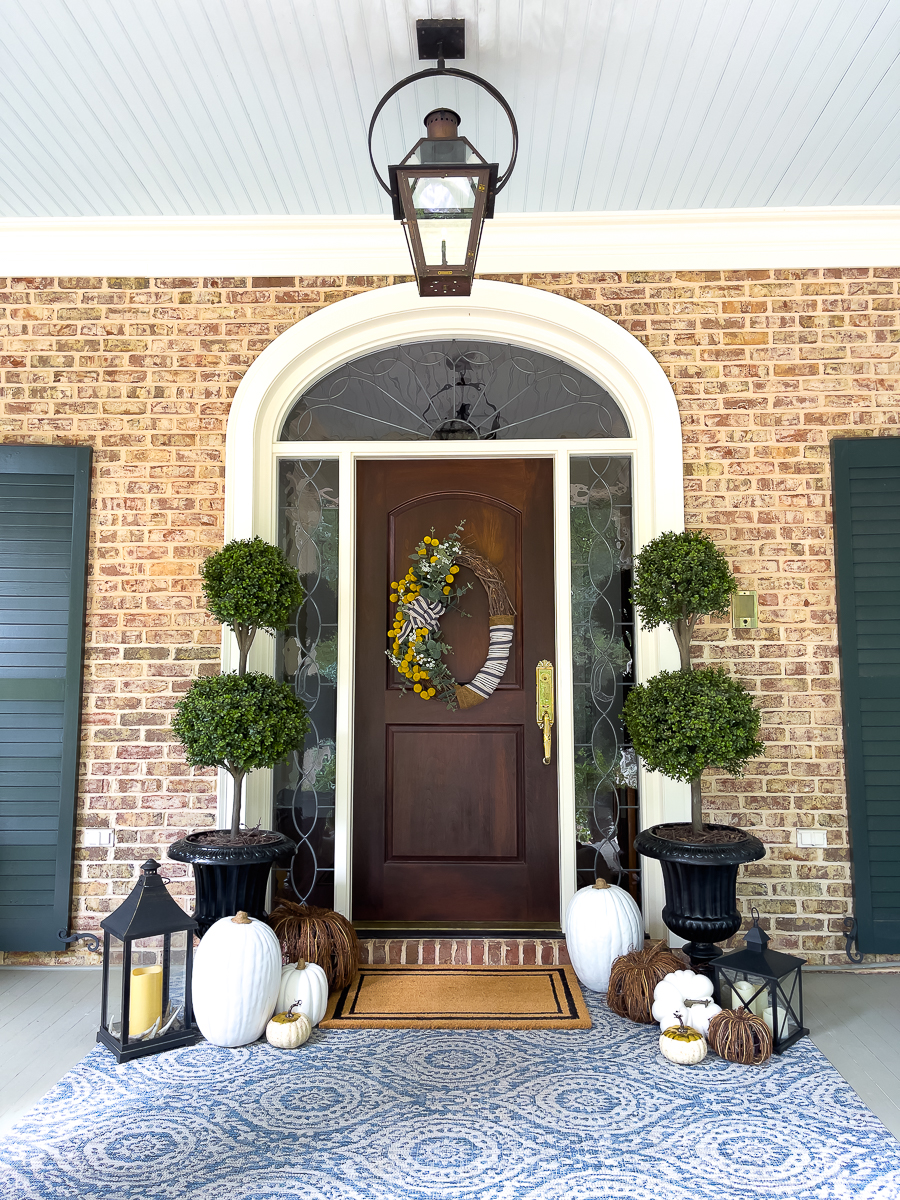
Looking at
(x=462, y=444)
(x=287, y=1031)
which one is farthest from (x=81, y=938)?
(x=462, y=444)

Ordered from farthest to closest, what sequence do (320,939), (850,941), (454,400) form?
(454,400) → (850,941) → (320,939)

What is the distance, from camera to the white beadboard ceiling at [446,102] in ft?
8.82

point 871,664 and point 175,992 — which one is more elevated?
point 871,664

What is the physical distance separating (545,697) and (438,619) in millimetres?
606

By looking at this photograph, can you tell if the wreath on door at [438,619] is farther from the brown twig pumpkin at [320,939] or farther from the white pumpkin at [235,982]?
the white pumpkin at [235,982]

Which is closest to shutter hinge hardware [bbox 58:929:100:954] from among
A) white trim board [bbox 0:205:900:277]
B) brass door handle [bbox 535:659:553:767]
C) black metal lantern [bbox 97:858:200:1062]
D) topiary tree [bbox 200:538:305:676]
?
black metal lantern [bbox 97:858:200:1062]

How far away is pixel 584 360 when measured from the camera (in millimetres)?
3973

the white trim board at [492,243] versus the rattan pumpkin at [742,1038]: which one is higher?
the white trim board at [492,243]

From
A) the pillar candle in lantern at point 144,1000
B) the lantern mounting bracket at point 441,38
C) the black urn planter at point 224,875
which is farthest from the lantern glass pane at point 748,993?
the lantern mounting bracket at point 441,38

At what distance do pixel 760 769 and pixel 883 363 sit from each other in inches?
75.9

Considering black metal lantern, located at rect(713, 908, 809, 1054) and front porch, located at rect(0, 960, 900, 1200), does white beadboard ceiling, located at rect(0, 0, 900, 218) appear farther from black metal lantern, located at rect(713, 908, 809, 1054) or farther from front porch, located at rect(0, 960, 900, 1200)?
front porch, located at rect(0, 960, 900, 1200)

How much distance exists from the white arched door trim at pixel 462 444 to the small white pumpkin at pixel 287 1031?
87 cm

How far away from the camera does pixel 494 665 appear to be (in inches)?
151

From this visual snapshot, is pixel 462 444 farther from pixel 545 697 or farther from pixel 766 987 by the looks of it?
pixel 766 987
